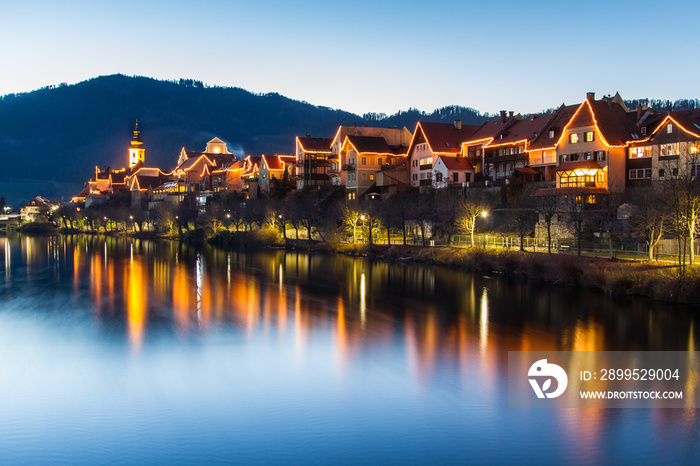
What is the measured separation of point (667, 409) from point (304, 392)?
31.9 ft

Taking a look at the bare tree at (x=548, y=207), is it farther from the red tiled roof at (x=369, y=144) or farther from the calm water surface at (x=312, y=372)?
the red tiled roof at (x=369, y=144)

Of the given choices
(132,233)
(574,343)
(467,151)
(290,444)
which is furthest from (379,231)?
(132,233)

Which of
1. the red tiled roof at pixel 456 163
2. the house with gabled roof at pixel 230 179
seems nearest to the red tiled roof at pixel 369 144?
the red tiled roof at pixel 456 163

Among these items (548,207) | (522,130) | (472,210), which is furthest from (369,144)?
(548,207)

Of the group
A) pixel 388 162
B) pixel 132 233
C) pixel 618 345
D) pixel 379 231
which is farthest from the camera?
pixel 132 233

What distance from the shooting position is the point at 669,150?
1497 inches

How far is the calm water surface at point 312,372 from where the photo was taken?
516 inches

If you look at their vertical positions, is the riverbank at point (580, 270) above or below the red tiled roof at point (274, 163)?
below

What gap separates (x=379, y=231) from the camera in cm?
5297

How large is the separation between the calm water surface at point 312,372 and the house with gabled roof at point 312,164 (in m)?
34.4

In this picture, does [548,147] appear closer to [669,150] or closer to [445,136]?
[669,150]

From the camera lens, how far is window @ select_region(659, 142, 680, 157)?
37.5 meters

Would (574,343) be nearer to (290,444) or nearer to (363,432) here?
(363,432)

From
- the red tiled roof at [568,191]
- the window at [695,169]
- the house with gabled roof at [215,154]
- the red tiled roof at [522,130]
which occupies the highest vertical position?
the house with gabled roof at [215,154]
